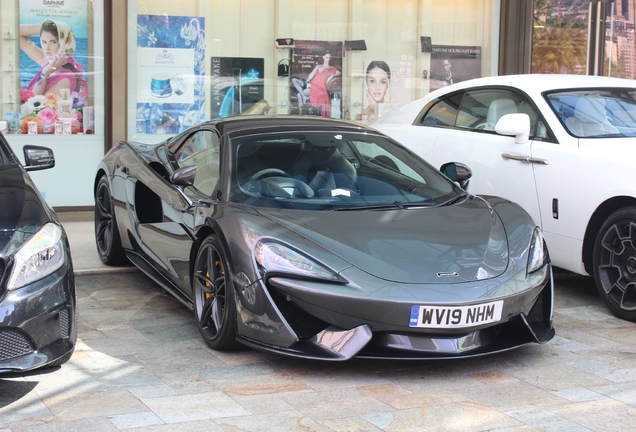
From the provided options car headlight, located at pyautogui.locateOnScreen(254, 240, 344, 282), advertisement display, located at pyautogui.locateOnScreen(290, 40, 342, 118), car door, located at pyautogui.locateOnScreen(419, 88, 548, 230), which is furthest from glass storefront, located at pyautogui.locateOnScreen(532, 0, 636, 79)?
car headlight, located at pyautogui.locateOnScreen(254, 240, 344, 282)

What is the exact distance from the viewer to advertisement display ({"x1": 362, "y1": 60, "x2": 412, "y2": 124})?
10.7 metres

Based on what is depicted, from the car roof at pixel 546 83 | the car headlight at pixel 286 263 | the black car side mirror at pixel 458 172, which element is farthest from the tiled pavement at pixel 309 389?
the car roof at pixel 546 83

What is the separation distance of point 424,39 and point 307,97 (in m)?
1.68

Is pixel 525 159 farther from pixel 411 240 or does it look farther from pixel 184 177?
pixel 184 177

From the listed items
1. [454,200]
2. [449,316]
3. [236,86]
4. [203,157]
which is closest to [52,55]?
[236,86]

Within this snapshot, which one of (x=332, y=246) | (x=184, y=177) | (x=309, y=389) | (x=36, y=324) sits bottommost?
(x=309, y=389)

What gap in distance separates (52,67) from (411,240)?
5.95m

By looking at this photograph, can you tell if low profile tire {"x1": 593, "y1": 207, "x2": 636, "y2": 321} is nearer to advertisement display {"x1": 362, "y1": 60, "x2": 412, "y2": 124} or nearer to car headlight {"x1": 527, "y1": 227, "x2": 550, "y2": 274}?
car headlight {"x1": 527, "y1": 227, "x2": 550, "y2": 274}

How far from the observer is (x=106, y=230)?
7.06 m

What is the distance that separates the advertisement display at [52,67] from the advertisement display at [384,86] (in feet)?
10.9

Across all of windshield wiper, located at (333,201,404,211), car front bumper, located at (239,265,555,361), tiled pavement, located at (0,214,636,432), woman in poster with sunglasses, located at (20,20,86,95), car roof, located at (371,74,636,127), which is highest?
woman in poster with sunglasses, located at (20,20,86,95)

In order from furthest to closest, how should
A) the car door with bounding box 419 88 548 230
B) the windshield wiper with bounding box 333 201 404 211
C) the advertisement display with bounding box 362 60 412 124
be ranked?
the advertisement display with bounding box 362 60 412 124 → the car door with bounding box 419 88 548 230 → the windshield wiper with bounding box 333 201 404 211

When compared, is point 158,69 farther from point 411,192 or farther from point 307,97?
point 411,192

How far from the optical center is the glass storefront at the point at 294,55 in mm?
9820
